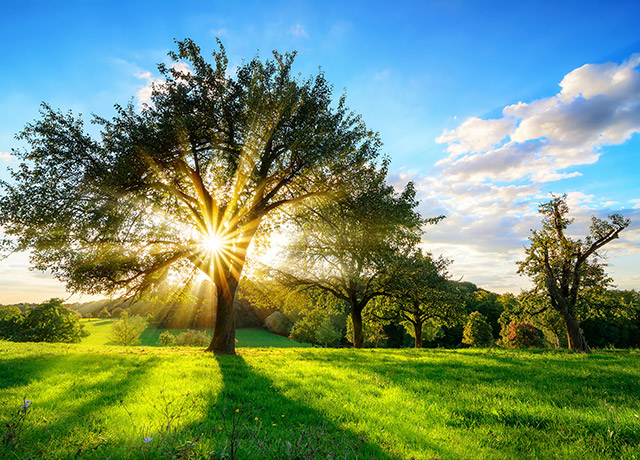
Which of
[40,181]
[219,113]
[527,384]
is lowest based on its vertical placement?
[527,384]

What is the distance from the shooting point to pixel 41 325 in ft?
148

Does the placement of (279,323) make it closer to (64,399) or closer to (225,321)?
(225,321)

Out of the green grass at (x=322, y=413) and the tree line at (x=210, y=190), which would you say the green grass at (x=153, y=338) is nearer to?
the tree line at (x=210, y=190)

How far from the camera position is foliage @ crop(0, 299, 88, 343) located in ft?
146

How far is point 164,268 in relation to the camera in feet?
54.1

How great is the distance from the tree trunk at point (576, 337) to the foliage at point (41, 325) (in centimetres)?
6088

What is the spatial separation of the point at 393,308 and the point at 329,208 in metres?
18.9

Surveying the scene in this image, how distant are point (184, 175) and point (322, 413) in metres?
15.3

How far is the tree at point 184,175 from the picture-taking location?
1341 cm

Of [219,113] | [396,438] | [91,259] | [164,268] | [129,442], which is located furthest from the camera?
[164,268]

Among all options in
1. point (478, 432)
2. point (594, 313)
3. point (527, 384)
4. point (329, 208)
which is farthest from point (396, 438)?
point (594, 313)

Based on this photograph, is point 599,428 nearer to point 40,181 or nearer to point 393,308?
point 40,181

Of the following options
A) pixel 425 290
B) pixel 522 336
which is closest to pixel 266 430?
pixel 425 290

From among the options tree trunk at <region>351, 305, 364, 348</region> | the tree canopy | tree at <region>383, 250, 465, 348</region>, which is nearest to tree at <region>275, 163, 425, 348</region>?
the tree canopy
